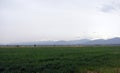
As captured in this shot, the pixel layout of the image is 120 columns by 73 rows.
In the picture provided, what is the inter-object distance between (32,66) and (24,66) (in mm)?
879

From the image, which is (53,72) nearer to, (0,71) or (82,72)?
(82,72)

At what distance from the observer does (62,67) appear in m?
24.7

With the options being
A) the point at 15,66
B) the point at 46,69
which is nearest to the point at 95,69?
the point at 46,69

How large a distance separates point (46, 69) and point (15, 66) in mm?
3659

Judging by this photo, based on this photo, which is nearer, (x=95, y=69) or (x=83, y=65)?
(x=95, y=69)

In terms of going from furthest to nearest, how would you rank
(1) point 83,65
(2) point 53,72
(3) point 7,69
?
(1) point 83,65 → (3) point 7,69 → (2) point 53,72

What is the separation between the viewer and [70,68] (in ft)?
79.2

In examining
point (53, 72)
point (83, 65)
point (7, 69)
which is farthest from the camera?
point (83, 65)

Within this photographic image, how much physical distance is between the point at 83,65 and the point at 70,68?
3.28m

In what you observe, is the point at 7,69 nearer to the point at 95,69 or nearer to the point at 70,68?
the point at 70,68

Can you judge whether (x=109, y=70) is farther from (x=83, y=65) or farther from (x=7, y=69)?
(x=7, y=69)

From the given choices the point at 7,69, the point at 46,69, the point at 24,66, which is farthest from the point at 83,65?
the point at 7,69

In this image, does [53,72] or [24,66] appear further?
[24,66]

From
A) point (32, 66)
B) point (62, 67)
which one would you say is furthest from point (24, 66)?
point (62, 67)
